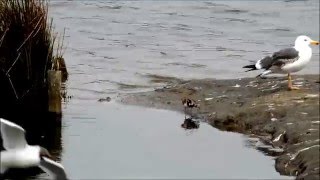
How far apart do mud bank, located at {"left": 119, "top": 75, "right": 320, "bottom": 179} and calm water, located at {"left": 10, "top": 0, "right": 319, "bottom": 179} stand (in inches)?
12.2

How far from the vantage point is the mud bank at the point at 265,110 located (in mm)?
10703

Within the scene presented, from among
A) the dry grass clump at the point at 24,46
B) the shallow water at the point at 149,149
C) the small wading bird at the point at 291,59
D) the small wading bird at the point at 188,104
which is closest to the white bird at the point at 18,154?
the shallow water at the point at 149,149

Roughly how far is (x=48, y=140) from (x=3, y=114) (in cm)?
137

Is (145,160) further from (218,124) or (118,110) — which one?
(118,110)

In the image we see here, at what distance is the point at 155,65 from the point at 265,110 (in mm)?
7770

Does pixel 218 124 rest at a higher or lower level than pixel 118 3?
lower

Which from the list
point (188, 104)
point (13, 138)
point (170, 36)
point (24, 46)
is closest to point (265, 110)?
point (188, 104)

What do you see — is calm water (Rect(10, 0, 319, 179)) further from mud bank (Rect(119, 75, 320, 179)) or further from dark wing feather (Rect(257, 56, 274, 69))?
dark wing feather (Rect(257, 56, 274, 69))

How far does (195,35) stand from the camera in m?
25.8

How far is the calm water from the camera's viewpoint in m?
10.9

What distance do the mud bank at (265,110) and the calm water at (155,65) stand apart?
1.02 ft

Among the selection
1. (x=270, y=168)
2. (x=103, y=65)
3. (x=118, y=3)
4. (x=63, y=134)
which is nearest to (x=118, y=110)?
(x=63, y=134)

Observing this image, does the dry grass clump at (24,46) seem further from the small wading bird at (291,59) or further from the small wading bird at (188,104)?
the small wading bird at (291,59)

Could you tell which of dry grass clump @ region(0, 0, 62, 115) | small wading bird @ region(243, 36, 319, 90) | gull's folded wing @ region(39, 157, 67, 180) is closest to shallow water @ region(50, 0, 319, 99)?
dry grass clump @ region(0, 0, 62, 115)
